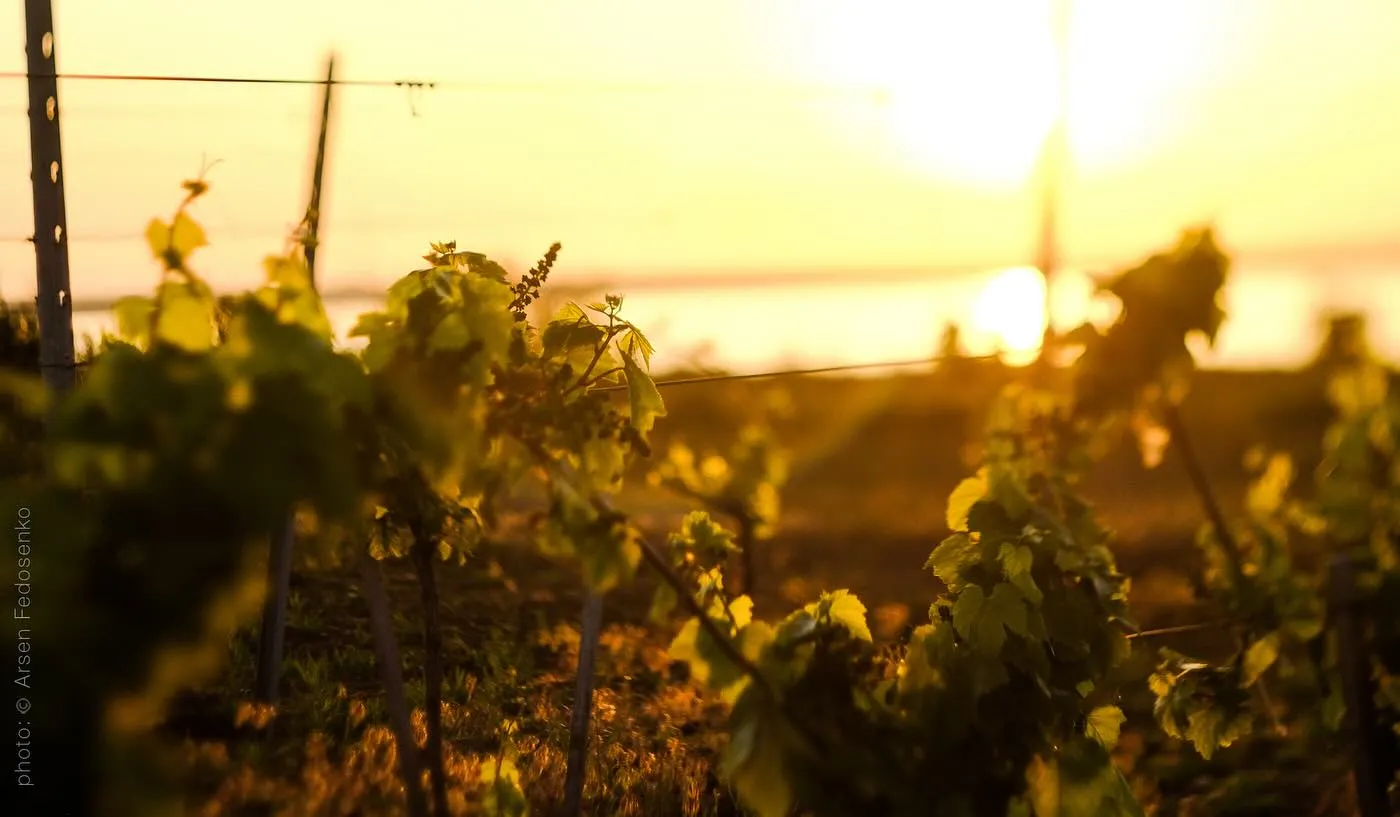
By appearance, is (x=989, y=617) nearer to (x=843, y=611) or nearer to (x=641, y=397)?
(x=843, y=611)

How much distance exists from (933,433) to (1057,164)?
1771cm

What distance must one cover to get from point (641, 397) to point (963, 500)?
4.83 feet

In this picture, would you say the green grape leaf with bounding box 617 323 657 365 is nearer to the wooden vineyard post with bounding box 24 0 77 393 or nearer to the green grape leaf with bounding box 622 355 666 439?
the green grape leaf with bounding box 622 355 666 439

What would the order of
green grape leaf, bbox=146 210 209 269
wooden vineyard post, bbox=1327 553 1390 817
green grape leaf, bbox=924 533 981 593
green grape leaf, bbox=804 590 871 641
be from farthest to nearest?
wooden vineyard post, bbox=1327 553 1390 817
green grape leaf, bbox=924 533 981 593
green grape leaf, bbox=804 590 871 641
green grape leaf, bbox=146 210 209 269

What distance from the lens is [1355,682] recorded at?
17.3ft

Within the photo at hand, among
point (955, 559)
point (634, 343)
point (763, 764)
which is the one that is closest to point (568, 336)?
point (634, 343)

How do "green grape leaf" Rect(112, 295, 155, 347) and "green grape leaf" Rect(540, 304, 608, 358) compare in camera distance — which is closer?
"green grape leaf" Rect(112, 295, 155, 347)

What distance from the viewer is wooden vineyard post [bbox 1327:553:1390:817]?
5.22m

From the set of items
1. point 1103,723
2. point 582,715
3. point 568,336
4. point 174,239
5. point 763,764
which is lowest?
point 763,764

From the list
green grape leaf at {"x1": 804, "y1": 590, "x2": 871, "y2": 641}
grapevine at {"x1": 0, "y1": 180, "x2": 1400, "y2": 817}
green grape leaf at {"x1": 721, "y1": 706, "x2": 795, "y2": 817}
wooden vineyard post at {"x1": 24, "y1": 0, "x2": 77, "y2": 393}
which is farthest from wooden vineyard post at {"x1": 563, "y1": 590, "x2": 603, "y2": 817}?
wooden vineyard post at {"x1": 24, "y1": 0, "x2": 77, "y2": 393}

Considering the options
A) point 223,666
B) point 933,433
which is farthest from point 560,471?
point 933,433

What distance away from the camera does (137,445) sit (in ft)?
9.30

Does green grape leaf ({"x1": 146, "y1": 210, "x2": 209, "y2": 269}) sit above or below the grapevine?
above

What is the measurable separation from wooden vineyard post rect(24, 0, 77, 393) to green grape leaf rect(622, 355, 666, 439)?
2.53 m
